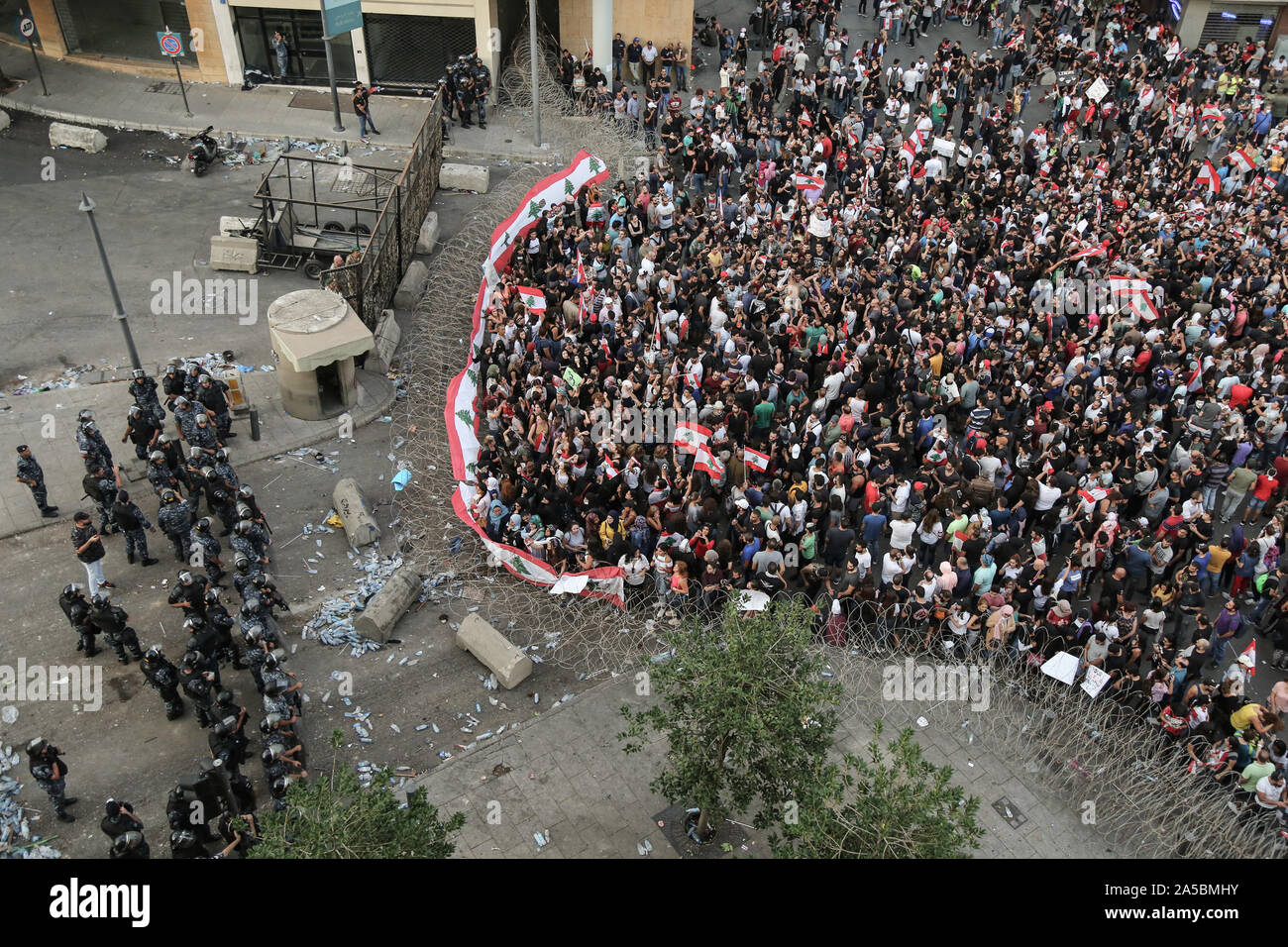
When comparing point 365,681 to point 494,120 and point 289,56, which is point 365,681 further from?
point 289,56

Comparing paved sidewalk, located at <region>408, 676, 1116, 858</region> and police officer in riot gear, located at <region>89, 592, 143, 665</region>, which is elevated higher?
police officer in riot gear, located at <region>89, 592, 143, 665</region>

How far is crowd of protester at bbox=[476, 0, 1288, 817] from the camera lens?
14250 mm

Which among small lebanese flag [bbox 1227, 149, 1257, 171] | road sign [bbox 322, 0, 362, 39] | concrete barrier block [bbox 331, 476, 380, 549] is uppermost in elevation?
road sign [bbox 322, 0, 362, 39]

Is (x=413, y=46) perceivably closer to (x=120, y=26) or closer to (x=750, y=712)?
(x=120, y=26)

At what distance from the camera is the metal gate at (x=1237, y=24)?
3475 centimetres

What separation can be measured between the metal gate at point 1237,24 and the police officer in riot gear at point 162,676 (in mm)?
36294

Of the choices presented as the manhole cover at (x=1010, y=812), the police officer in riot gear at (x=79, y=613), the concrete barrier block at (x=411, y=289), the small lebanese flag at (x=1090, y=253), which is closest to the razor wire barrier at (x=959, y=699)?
the manhole cover at (x=1010, y=812)

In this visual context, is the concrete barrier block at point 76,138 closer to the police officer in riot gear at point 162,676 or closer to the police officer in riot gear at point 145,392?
the police officer in riot gear at point 145,392

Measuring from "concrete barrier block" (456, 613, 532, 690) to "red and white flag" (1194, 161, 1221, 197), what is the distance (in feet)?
64.7

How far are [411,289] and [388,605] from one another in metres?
8.96

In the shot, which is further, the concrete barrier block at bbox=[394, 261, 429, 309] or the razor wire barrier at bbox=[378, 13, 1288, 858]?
the concrete barrier block at bbox=[394, 261, 429, 309]

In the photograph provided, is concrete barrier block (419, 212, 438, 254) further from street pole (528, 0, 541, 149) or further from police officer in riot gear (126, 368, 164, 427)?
police officer in riot gear (126, 368, 164, 427)

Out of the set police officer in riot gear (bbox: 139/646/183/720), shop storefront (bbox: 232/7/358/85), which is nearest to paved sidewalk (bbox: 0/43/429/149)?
shop storefront (bbox: 232/7/358/85)
